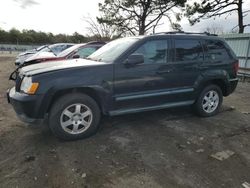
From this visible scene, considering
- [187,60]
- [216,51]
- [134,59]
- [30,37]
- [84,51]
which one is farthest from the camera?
[30,37]

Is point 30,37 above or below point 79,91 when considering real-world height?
above

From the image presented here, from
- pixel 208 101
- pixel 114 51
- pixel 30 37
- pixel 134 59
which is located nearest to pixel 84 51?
pixel 114 51

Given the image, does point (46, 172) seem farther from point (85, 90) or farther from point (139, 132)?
point (139, 132)

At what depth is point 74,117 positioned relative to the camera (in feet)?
13.3

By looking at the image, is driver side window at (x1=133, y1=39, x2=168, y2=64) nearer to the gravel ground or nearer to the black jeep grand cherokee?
the black jeep grand cherokee

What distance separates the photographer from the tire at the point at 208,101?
5.38 meters

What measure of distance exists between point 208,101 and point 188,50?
1311 millimetres

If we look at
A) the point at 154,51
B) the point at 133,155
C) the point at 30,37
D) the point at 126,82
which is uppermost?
the point at 30,37

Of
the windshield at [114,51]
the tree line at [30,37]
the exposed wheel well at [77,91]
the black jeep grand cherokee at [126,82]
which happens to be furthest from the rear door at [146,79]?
the tree line at [30,37]

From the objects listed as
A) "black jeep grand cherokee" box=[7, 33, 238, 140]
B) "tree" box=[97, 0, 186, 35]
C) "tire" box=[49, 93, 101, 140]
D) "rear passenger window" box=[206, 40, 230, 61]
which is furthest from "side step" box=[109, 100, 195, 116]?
"tree" box=[97, 0, 186, 35]

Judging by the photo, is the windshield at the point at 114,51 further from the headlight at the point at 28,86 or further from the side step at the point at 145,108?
the headlight at the point at 28,86

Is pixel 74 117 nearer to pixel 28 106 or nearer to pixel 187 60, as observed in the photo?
pixel 28 106

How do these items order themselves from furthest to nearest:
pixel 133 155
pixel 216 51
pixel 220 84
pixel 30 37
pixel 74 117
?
pixel 30 37, pixel 220 84, pixel 216 51, pixel 74 117, pixel 133 155

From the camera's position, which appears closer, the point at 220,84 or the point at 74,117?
the point at 74,117
